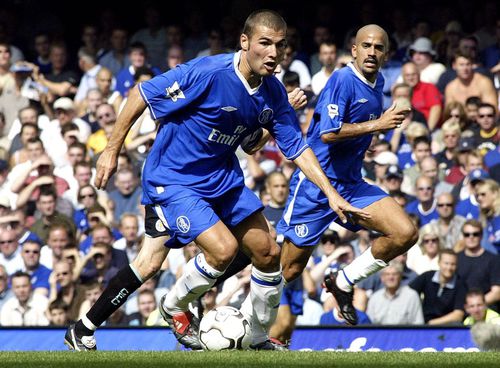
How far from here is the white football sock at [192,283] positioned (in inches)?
396

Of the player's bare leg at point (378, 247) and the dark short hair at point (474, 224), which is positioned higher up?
the player's bare leg at point (378, 247)

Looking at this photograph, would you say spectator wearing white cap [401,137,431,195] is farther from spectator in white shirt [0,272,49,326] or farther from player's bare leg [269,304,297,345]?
spectator in white shirt [0,272,49,326]

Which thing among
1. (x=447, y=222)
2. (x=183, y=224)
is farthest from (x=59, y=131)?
(x=183, y=224)

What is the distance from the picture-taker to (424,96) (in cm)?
1681

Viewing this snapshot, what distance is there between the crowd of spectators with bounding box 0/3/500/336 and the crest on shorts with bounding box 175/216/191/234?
2.63 metres

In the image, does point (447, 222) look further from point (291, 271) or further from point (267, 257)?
point (267, 257)

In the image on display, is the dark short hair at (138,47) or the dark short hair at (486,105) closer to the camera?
the dark short hair at (486,105)

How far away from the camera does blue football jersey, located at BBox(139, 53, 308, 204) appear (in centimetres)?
992

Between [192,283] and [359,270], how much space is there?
74.5 inches

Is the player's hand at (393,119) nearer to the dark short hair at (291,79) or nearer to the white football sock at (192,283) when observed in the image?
the white football sock at (192,283)

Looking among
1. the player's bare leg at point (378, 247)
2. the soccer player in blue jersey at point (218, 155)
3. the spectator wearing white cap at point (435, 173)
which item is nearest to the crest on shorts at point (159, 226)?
the soccer player in blue jersey at point (218, 155)

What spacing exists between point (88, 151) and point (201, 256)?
7.88m

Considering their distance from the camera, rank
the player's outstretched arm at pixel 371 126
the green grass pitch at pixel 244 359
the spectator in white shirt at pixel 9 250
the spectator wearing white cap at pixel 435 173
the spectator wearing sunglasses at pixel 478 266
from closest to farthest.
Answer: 1. the green grass pitch at pixel 244 359
2. the player's outstretched arm at pixel 371 126
3. the spectator wearing sunglasses at pixel 478 266
4. the spectator wearing white cap at pixel 435 173
5. the spectator in white shirt at pixel 9 250

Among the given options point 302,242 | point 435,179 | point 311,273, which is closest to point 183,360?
point 302,242
